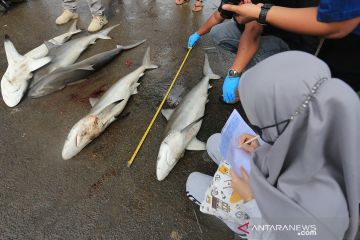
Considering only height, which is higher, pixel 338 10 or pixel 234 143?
pixel 338 10

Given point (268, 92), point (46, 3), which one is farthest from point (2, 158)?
point (46, 3)

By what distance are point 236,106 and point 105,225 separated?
6.67ft

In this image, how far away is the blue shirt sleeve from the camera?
1916 mm

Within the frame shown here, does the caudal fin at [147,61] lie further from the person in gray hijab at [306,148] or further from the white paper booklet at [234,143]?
the person in gray hijab at [306,148]

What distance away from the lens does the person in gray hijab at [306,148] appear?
135cm

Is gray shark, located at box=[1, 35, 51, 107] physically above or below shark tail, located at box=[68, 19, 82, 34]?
below

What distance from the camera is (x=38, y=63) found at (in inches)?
164

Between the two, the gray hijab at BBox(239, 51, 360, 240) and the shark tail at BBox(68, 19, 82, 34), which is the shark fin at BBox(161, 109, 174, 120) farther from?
the shark tail at BBox(68, 19, 82, 34)

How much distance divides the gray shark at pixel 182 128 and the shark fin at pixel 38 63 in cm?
194

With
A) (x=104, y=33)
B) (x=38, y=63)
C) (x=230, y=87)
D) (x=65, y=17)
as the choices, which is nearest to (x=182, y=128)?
(x=230, y=87)

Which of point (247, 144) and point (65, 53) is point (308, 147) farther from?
point (65, 53)

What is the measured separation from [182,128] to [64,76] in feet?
5.85

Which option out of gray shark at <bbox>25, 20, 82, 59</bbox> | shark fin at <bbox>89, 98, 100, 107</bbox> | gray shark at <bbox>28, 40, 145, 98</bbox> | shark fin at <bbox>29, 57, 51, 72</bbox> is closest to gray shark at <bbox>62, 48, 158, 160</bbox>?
shark fin at <bbox>89, 98, 100, 107</bbox>

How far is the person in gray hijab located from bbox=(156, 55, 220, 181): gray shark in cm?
135
